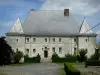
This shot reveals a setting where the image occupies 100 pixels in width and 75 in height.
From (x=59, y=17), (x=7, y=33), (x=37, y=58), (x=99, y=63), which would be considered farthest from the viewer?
(x=59, y=17)

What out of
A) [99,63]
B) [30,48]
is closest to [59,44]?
[30,48]

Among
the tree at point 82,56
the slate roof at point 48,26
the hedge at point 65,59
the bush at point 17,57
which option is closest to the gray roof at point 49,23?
the slate roof at point 48,26

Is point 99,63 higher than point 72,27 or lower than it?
lower

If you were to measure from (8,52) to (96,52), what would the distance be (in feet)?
76.2

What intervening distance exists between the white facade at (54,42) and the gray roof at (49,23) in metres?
1.01

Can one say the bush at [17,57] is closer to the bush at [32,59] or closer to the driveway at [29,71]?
the bush at [32,59]

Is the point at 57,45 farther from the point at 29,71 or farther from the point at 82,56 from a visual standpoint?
the point at 29,71

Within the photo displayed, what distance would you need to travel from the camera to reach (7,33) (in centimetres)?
7719

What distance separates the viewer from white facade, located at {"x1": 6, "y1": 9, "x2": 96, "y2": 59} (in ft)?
256

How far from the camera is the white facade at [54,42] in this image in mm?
77938

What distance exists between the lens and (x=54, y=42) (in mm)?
80312

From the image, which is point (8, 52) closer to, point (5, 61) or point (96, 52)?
point (5, 61)

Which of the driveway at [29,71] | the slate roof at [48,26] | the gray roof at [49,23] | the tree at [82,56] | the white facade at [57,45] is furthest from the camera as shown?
the gray roof at [49,23]

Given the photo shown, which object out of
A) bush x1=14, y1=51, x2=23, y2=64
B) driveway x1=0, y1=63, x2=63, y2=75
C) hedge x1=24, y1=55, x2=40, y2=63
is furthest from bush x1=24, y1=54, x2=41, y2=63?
driveway x1=0, y1=63, x2=63, y2=75
